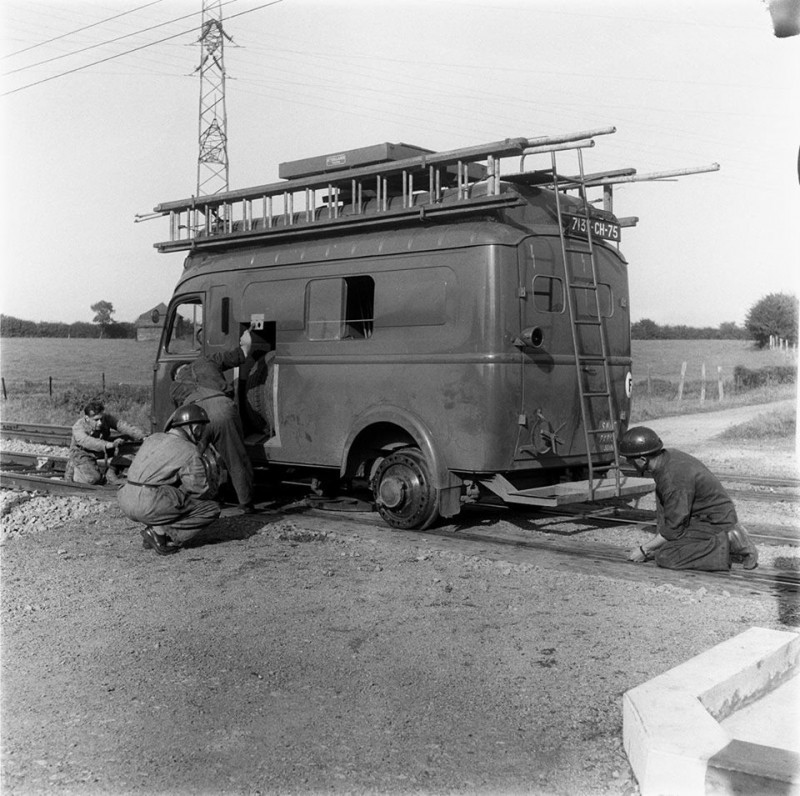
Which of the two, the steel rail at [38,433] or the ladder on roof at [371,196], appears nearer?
the ladder on roof at [371,196]

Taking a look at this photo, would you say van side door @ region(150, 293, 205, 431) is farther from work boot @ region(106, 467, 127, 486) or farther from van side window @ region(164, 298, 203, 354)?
work boot @ region(106, 467, 127, 486)

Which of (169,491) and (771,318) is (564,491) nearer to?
(169,491)

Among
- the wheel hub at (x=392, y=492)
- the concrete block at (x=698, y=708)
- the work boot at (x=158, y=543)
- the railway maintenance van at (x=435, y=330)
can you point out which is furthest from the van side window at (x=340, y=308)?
the concrete block at (x=698, y=708)

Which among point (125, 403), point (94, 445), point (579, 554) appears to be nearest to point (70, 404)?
Answer: point (125, 403)

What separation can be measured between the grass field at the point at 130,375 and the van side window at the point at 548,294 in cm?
1525

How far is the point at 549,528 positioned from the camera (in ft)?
30.7

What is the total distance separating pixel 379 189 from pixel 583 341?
8.34 feet

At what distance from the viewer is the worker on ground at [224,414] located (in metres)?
9.85

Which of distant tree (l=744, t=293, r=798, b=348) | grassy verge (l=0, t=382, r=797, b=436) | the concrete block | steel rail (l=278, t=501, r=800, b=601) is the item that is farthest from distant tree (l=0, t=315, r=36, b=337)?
the concrete block

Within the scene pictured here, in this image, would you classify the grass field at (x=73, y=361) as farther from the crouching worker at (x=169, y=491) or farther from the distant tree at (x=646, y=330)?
the distant tree at (x=646, y=330)

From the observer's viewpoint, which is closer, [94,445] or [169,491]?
[169,491]

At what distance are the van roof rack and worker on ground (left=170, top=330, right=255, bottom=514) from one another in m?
1.53

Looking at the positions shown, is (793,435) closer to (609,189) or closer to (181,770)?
(609,189)

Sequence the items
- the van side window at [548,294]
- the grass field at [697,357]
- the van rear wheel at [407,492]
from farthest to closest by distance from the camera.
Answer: the grass field at [697,357], the van rear wheel at [407,492], the van side window at [548,294]
